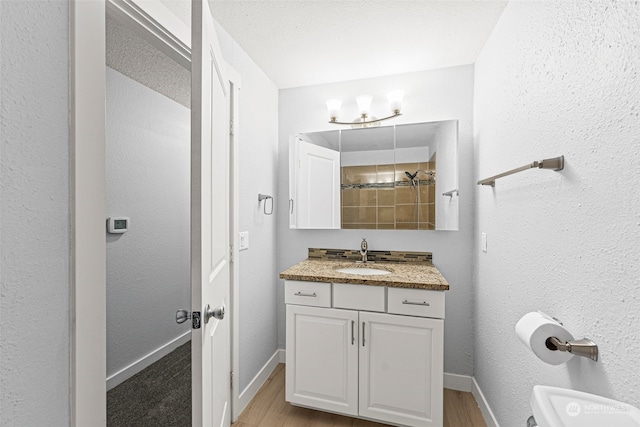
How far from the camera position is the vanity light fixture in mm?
2177

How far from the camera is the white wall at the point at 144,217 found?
2.20m

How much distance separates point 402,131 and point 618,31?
1.45 m

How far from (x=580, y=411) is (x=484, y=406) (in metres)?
1.46

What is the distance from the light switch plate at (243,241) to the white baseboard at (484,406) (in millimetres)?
1746

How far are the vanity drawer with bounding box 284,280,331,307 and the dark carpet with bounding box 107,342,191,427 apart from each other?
101 cm

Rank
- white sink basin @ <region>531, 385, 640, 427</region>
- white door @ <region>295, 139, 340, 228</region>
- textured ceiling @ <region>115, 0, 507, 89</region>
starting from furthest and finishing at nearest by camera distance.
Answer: white door @ <region>295, 139, 340, 228</region>, textured ceiling @ <region>115, 0, 507, 89</region>, white sink basin @ <region>531, 385, 640, 427</region>

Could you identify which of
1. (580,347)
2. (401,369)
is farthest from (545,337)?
(401,369)

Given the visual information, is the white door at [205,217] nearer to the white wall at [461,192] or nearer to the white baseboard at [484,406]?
the white wall at [461,192]

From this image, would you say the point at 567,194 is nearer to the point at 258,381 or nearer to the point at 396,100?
the point at 396,100

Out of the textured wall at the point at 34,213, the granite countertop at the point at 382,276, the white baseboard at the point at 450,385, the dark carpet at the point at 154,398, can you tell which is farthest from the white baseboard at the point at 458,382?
Result: the textured wall at the point at 34,213

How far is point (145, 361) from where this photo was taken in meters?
2.42

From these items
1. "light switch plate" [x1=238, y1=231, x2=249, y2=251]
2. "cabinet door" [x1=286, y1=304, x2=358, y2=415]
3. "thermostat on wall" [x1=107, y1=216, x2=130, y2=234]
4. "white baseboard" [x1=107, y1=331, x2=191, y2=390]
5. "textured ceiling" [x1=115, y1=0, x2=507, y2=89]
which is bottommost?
"white baseboard" [x1=107, y1=331, x2=191, y2=390]

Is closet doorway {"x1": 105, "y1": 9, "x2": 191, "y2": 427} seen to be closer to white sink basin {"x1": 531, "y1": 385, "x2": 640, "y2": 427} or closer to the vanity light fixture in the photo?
the vanity light fixture

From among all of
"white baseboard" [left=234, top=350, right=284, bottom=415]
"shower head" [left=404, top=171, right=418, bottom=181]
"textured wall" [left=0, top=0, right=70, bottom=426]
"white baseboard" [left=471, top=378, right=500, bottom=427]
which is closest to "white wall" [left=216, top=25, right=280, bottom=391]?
"white baseboard" [left=234, top=350, right=284, bottom=415]
